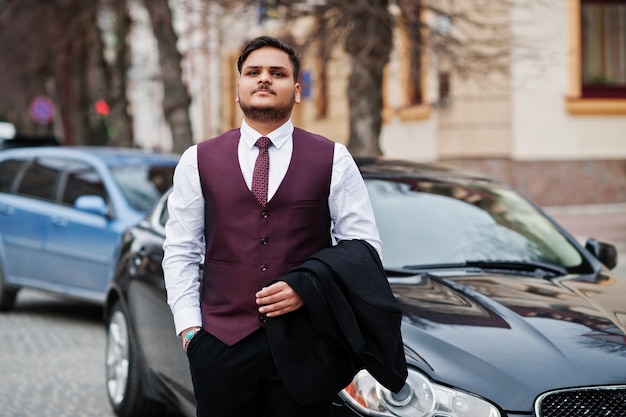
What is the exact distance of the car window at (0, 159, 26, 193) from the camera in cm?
1098

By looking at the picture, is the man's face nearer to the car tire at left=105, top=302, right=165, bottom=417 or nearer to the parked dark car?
the car tire at left=105, top=302, right=165, bottom=417

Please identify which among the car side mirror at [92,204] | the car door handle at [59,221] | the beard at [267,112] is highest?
the beard at [267,112]

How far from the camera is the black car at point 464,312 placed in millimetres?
3797

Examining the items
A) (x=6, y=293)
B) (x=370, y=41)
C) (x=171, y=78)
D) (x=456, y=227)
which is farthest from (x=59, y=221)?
(x=171, y=78)

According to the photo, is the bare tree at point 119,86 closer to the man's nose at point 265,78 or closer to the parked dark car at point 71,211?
the parked dark car at point 71,211

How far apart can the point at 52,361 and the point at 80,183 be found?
2.39m

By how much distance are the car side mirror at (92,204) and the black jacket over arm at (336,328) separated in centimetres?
628

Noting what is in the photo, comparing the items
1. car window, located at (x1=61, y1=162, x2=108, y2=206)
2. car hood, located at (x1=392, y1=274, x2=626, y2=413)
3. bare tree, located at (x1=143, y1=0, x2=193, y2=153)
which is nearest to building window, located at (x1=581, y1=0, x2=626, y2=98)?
bare tree, located at (x1=143, y1=0, x2=193, y2=153)

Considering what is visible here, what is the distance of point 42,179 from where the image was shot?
10.6 meters

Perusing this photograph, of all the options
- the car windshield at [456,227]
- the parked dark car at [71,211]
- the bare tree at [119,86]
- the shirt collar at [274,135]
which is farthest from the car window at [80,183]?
the bare tree at [119,86]

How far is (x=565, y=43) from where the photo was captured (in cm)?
2056

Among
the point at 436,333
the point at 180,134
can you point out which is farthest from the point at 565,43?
the point at 436,333

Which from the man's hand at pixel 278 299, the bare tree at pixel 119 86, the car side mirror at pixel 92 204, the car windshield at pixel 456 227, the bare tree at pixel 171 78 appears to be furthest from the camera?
the bare tree at pixel 119 86

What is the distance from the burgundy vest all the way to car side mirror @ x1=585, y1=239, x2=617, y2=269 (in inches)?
110
